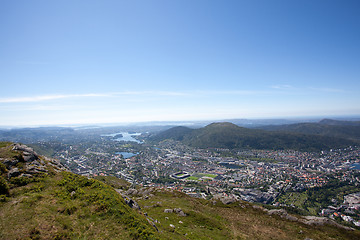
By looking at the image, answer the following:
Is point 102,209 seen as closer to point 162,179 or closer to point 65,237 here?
point 65,237

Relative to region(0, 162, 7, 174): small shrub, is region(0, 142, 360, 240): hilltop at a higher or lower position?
lower

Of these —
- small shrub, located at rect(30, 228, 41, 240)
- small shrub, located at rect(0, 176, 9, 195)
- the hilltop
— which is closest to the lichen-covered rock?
the hilltop

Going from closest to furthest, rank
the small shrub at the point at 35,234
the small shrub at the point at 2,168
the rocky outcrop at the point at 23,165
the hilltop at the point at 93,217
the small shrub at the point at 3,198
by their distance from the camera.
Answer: the small shrub at the point at 35,234
the hilltop at the point at 93,217
the small shrub at the point at 3,198
the small shrub at the point at 2,168
the rocky outcrop at the point at 23,165

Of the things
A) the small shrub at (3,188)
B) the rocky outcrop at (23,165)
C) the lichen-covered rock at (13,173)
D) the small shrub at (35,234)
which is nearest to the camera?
the small shrub at (35,234)

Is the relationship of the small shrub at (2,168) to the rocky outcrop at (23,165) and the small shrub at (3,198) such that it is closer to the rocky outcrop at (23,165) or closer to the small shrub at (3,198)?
the rocky outcrop at (23,165)

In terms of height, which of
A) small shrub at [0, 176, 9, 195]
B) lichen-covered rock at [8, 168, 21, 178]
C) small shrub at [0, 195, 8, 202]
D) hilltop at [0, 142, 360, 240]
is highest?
lichen-covered rock at [8, 168, 21, 178]

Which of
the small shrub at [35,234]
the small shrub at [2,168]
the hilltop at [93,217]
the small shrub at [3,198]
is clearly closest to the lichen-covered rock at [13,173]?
the hilltop at [93,217]

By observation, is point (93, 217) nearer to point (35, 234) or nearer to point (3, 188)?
point (35, 234)

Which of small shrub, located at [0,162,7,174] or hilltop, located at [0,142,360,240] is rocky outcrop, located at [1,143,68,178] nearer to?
hilltop, located at [0,142,360,240]

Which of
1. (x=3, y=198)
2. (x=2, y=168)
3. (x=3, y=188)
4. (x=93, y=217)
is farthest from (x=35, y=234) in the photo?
(x=2, y=168)
